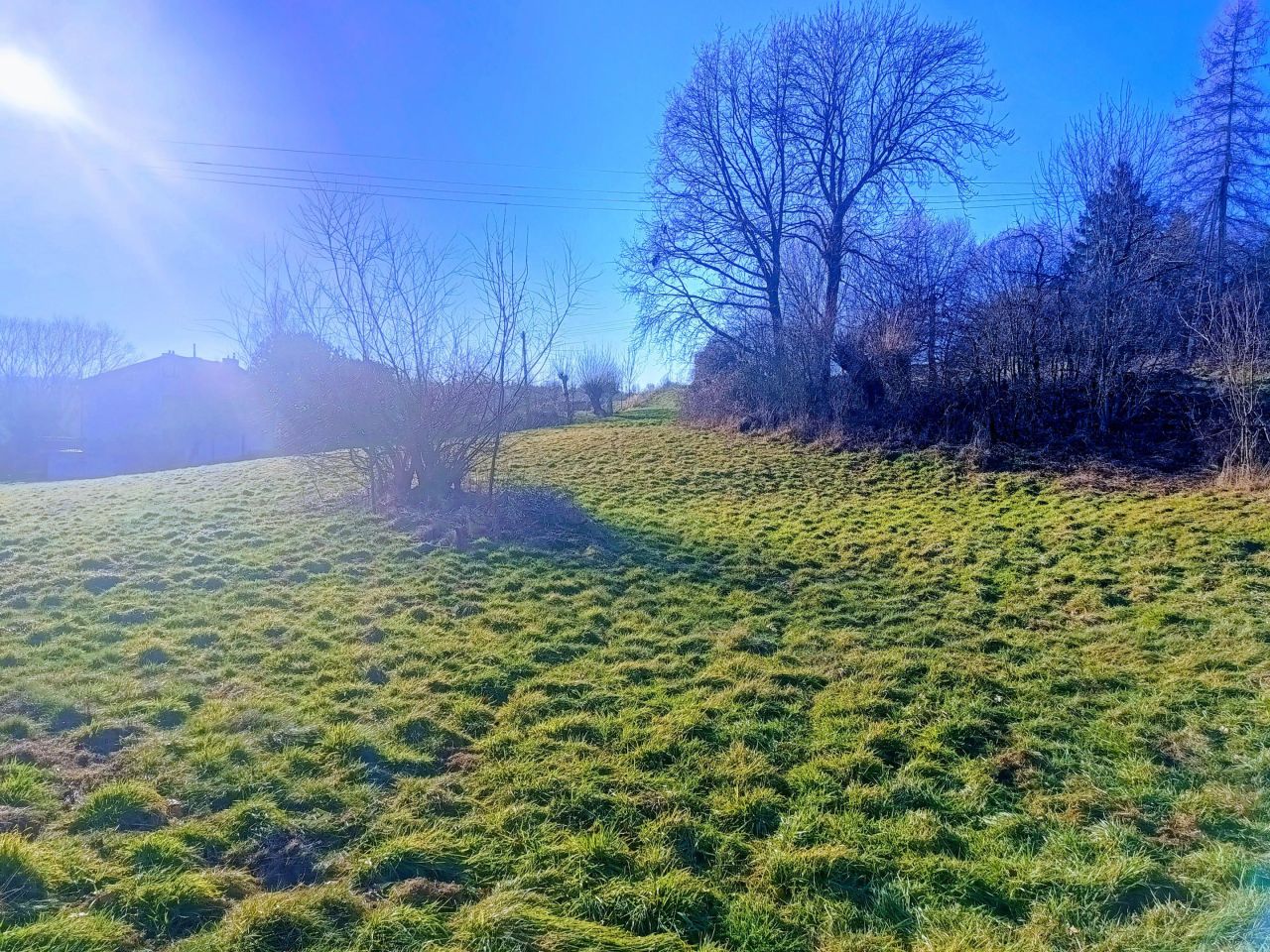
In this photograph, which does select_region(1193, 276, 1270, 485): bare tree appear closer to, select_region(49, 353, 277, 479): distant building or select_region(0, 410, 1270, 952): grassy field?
select_region(0, 410, 1270, 952): grassy field

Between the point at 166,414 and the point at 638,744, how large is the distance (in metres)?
36.7

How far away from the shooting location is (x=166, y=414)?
104 feet

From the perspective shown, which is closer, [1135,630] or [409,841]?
[409,841]

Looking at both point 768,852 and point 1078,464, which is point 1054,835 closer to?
point 768,852

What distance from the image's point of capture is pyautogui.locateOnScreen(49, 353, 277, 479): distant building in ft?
102

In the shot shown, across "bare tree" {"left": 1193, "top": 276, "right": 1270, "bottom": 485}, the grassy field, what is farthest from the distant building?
"bare tree" {"left": 1193, "top": 276, "right": 1270, "bottom": 485}

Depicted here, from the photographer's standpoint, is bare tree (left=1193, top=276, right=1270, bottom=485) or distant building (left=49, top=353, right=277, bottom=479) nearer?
bare tree (left=1193, top=276, right=1270, bottom=485)

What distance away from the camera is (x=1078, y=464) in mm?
11414

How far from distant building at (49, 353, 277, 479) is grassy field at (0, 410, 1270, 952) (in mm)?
26594

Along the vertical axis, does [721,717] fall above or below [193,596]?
below

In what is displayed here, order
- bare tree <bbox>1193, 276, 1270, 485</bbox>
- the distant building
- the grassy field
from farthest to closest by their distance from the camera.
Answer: the distant building < bare tree <bbox>1193, 276, 1270, 485</bbox> < the grassy field

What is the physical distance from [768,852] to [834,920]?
416mm

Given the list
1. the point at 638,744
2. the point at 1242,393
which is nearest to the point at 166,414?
the point at 638,744

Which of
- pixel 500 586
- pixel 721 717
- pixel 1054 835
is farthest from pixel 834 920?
pixel 500 586
